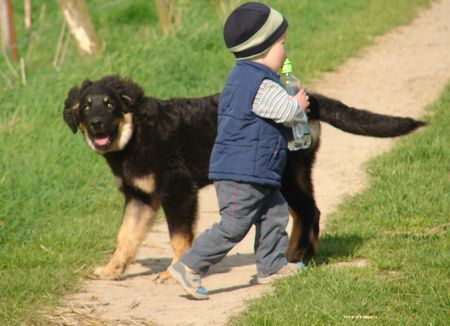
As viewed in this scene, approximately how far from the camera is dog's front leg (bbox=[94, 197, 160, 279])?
6.45m

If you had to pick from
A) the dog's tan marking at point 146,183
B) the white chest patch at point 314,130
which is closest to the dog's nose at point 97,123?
the dog's tan marking at point 146,183

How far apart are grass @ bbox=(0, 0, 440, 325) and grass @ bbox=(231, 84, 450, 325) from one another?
0.12 ft

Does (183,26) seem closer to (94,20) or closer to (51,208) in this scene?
(94,20)

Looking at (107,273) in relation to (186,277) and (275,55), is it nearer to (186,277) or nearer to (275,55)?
(186,277)

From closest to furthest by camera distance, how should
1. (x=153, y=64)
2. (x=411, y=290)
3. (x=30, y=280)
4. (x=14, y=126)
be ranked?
1. (x=411, y=290)
2. (x=30, y=280)
3. (x=14, y=126)
4. (x=153, y=64)

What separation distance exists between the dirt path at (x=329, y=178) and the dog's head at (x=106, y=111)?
0.99 m

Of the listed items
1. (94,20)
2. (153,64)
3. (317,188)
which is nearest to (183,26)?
(153,64)

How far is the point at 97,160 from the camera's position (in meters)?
8.72

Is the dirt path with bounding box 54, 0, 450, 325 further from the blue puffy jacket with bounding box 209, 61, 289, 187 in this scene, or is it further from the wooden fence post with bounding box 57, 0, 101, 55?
the wooden fence post with bounding box 57, 0, 101, 55

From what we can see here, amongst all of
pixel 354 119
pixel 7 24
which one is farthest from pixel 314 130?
pixel 7 24

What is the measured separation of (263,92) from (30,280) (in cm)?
205

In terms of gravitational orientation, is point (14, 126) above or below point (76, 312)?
below

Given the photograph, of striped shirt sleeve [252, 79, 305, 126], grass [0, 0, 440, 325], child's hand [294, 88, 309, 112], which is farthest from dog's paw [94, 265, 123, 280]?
child's hand [294, 88, 309, 112]

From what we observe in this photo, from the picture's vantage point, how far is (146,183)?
20.8 feet
